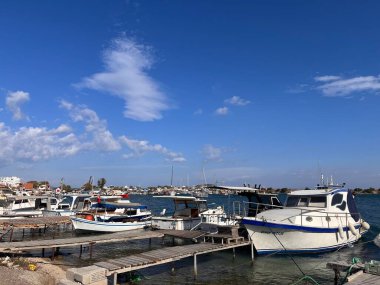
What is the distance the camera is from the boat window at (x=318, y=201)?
2452cm

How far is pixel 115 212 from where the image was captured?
37.3m

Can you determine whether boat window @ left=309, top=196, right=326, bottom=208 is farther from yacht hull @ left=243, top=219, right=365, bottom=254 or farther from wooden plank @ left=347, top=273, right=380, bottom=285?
wooden plank @ left=347, top=273, right=380, bottom=285

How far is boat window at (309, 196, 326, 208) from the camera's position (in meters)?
24.5

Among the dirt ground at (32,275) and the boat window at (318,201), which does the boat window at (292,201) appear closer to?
the boat window at (318,201)

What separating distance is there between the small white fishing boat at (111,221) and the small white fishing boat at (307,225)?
13094 millimetres

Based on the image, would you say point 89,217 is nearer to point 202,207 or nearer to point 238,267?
point 202,207

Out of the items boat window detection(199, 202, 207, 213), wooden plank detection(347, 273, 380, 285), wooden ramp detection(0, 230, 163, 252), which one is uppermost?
boat window detection(199, 202, 207, 213)

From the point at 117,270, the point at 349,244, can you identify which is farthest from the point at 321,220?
the point at 117,270

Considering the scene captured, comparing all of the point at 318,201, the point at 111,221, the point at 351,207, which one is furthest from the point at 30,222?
the point at 351,207

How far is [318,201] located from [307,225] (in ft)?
9.68

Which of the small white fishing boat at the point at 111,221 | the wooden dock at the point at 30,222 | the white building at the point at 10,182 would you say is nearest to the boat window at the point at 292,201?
the small white fishing boat at the point at 111,221

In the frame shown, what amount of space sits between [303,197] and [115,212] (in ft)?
65.4

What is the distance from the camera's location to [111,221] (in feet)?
109

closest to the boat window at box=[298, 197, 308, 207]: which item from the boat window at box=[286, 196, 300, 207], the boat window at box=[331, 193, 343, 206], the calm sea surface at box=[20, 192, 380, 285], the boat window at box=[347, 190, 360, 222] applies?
the boat window at box=[286, 196, 300, 207]
